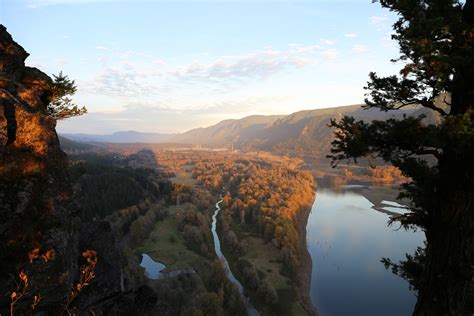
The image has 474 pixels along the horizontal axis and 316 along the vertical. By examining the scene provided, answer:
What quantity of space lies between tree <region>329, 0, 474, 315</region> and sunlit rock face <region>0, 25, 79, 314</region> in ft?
39.3

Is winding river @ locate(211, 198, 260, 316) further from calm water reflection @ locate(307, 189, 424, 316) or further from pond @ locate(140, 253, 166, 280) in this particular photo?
pond @ locate(140, 253, 166, 280)

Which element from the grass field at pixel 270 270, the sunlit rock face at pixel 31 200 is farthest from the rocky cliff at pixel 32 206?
the grass field at pixel 270 270

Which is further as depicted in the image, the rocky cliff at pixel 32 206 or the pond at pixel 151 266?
the pond at pixel 151 266

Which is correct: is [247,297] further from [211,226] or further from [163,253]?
[211,226]

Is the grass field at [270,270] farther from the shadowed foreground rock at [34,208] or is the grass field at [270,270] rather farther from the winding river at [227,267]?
the shadowed foreground rock at [34,208]

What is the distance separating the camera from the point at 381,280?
169 feet

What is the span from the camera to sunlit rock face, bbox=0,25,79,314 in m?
11.6

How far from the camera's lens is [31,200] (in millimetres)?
12859

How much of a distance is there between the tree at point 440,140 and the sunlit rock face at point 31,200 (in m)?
12.0

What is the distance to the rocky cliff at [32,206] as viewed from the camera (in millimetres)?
11469

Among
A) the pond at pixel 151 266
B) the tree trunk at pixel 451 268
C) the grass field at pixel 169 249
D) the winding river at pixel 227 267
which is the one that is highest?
the tree trunk at pixel 451 268

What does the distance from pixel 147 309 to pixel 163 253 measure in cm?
4794

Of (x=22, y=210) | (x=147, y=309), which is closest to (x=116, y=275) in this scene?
(x=147, y=309)

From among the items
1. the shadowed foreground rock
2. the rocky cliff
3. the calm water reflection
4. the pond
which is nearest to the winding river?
the calm water reflection
